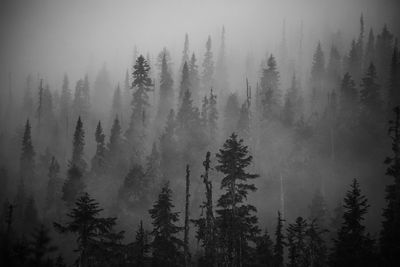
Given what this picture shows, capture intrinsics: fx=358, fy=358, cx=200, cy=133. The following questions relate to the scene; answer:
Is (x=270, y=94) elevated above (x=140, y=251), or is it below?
above

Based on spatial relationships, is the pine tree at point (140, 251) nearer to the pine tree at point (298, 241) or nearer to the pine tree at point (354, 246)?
the pine tree at point (298, 241)

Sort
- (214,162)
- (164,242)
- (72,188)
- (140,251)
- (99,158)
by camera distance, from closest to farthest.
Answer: (164,242)
(140,251)
(72,188)
(99,158)
(214,162)

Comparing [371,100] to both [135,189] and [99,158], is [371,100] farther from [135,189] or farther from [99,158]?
[99,158]

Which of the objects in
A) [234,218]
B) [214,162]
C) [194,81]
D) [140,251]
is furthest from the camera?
[194,81]

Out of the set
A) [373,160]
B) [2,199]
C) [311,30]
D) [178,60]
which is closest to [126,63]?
[178,60]

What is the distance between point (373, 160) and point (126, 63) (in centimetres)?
13090

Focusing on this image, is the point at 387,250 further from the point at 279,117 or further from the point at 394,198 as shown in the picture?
the point at 279,117

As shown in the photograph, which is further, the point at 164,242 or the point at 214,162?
the point at 214,162

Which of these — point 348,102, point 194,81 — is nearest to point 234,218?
point 348,102

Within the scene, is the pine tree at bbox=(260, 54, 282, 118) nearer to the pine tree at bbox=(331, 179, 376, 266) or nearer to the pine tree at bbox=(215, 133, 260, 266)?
the pine tree at bbox=(331, 179, 376, 266)

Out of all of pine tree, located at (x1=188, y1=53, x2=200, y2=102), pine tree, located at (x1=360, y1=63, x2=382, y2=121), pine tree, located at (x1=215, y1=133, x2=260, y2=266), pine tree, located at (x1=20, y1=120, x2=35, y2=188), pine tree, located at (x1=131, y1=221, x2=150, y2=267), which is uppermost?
pine tree, located at (x1=188, y1=53, x2=200, y2=102)

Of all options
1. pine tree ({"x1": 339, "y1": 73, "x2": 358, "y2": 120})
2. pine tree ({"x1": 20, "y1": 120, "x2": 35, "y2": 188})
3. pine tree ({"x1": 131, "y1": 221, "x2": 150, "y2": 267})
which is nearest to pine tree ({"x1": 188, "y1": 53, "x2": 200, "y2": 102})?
pine tree ({"x1": 339, "y1": 73, "x2": 358, "y2": 120})

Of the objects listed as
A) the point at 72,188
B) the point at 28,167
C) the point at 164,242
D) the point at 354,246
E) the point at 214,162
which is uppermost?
the point at 214,162

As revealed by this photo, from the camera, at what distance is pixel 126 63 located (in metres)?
177
